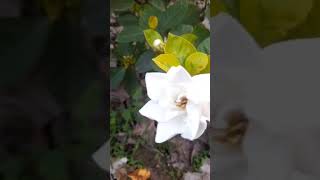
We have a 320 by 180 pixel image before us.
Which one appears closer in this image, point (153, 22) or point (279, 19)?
point (279, 19)

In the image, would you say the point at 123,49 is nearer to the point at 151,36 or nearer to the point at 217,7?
the point at 151,36

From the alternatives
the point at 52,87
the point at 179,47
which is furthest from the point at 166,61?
the point at 52,87

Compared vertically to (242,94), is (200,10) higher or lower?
higher

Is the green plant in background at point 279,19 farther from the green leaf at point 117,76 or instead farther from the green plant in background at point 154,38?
the green leaf at point 117,76

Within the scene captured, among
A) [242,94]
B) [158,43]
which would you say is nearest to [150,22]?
[158,43]

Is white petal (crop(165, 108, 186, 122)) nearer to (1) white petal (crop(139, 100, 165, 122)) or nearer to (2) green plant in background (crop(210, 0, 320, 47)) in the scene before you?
(1) white petal (crop(139, 100, 165, 122))

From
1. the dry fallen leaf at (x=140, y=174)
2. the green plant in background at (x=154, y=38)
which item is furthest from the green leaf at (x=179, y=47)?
the dry fallen leaf at (x=140, y=174)

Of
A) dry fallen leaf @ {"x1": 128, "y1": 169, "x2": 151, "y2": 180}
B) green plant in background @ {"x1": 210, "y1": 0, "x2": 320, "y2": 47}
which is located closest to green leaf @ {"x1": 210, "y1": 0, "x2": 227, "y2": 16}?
green plant in background @ {"x1": 210, "y1": 0, "x2": 320, "y2": 47}

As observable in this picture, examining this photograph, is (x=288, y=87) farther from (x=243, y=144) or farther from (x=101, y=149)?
(x=101, y=149)
